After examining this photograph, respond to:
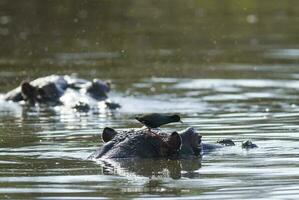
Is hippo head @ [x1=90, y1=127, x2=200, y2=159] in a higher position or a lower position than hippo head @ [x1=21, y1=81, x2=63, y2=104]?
lower

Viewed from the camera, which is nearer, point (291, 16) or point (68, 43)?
point (68, 43)

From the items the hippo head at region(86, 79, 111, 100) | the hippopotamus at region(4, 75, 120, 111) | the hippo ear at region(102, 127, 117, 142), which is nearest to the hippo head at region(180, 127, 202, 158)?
the hippo ear at region(102, 127, 117, 142)

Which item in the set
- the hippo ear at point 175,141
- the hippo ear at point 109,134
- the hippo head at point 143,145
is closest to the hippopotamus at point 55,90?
the hippo ear at point 109,134

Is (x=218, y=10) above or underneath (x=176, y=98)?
above

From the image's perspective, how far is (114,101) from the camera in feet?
49.4

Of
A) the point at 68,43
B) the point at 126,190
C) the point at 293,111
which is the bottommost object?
the point at 126,190

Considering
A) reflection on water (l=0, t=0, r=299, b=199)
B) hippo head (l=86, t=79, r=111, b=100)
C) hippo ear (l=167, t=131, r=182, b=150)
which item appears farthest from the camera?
hippo head (l=86, t=79, r=111, b=100)

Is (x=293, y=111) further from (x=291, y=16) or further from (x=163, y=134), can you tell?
(x=291, y=16)

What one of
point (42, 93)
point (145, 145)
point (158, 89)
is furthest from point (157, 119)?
point (158, 89)

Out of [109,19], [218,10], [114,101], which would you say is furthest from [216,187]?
[218,10]

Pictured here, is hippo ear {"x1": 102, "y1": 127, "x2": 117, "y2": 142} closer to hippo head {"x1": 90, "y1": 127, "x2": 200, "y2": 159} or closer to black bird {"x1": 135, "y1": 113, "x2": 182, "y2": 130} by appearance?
hippo head {"x1": 90, "y1": 127, "x2": 200, "y2": 159}

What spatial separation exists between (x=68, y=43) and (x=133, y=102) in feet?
27.6

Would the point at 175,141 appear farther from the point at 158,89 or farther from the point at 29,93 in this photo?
the point at 158,89

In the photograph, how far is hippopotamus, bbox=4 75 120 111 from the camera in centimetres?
1538
